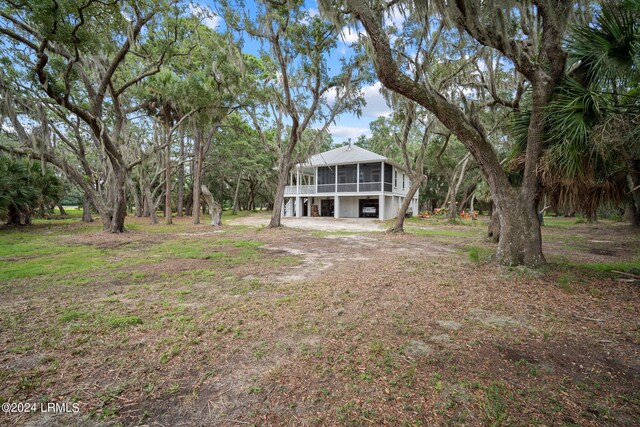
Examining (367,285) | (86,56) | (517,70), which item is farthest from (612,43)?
(86,56)

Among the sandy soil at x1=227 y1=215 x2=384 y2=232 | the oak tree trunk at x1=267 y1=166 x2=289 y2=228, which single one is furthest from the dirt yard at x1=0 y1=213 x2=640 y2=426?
the sandy soil at x1=227 y1=215 x2=384 y2=232

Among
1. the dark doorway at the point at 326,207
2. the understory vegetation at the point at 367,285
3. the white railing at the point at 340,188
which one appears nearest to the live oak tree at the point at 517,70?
the understory vegetation at the point at 367,285

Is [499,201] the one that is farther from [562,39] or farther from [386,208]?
[386,208]

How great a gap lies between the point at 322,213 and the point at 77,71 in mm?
21272

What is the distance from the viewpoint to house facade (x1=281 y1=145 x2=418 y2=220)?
2395 centimetres

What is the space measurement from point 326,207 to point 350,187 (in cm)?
492

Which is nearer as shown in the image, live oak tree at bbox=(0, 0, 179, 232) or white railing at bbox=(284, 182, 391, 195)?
live oak tree at bbox=(0, 0, 179, 232)

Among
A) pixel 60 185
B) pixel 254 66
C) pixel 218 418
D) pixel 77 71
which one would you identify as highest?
pixel 254 66

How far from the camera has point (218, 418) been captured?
5.74 ft

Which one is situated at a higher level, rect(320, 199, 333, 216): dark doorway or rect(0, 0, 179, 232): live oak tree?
rect(0, 0, 179, 232): live oak tree

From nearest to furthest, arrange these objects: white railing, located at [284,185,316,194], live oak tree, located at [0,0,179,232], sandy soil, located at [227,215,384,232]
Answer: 1. live oak tree, located at [0,0,179,232]
2. sandy soil, located at [227,215,384,232]
3. white railing, located at [284,185,316,194]

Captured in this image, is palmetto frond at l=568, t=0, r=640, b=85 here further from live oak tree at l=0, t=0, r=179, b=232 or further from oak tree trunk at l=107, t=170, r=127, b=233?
oak tree trunk at l=107, t=170, r=127, b=233

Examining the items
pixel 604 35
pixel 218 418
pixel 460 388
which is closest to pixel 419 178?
pixel 604 35

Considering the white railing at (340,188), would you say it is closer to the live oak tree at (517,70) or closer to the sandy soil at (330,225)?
the sandy soil at (330,225)
